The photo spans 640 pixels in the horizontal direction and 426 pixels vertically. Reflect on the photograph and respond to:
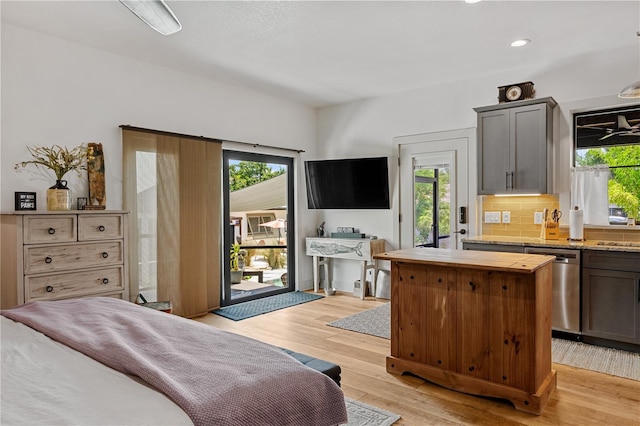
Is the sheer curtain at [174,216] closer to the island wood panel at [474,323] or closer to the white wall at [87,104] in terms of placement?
the white wall at [87,104]

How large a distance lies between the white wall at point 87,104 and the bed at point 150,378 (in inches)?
88.5

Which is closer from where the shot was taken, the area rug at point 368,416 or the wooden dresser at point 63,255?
the area rug at point 368,416

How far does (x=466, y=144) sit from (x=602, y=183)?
148 cm

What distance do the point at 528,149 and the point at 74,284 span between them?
14.5 ft

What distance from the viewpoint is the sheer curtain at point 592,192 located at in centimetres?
417

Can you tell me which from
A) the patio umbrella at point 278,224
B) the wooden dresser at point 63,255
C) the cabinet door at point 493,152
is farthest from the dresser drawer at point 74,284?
the cabinet door at point 493,152

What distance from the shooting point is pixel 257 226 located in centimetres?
571

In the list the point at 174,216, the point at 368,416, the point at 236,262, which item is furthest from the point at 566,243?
the point at 174,216

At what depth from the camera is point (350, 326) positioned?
14.3 ft

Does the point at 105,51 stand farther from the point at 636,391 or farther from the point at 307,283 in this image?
the point at 636,391

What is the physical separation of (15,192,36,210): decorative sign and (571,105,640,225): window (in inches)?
200

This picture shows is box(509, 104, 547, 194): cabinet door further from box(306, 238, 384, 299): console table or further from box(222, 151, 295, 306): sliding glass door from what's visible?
box(222, 151, 295, 306): sliding glass door

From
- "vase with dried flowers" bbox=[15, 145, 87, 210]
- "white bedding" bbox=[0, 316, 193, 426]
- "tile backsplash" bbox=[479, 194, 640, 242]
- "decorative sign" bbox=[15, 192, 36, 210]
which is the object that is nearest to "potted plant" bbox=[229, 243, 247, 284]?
"vase with dried flowers" bbox=[15, 145, 87, 210]

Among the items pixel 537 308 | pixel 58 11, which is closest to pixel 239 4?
pixel 58 11
